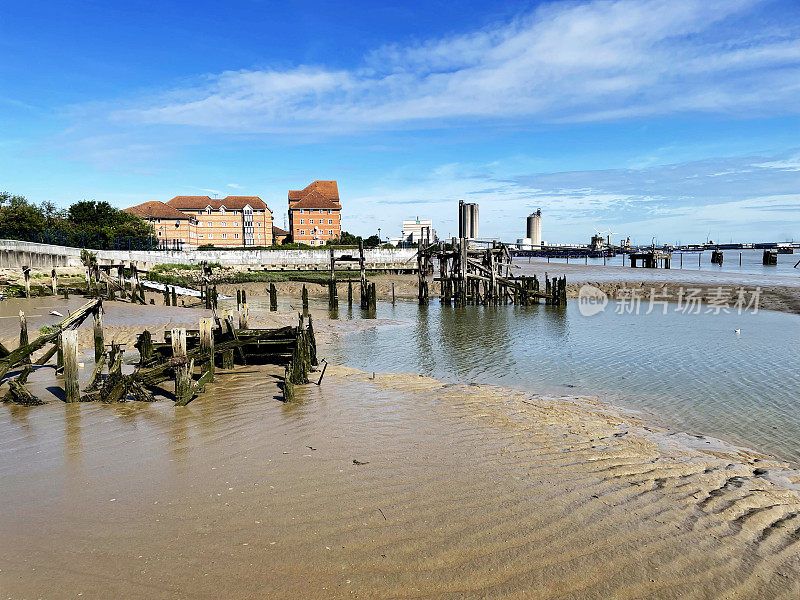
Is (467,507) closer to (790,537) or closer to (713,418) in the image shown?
(790,537)

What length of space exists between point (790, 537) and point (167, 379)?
11017 mm

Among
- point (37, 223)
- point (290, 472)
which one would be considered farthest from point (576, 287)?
point (37, 223)

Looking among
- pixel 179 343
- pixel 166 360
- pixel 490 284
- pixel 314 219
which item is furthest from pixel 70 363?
pixel 314 219

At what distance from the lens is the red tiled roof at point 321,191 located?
9794 cm

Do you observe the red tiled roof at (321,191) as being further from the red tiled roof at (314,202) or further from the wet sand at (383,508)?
the wet sand at (383,508)

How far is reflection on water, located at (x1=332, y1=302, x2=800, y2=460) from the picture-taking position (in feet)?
32.9

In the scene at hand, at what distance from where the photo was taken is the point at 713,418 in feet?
31.7

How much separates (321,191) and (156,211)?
94.6 feet

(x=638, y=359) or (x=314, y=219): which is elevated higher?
(x=314, y=219)

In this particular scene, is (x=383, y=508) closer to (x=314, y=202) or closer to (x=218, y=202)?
(x=314, y=202)

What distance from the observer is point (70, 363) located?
959 centimetres

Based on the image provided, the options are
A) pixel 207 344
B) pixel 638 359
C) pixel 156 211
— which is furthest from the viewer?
pixel 156 211

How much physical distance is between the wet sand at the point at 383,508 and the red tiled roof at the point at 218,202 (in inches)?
3582

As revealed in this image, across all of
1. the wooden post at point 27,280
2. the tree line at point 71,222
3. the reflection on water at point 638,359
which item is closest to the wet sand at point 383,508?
the reflection on water at point 638,359
